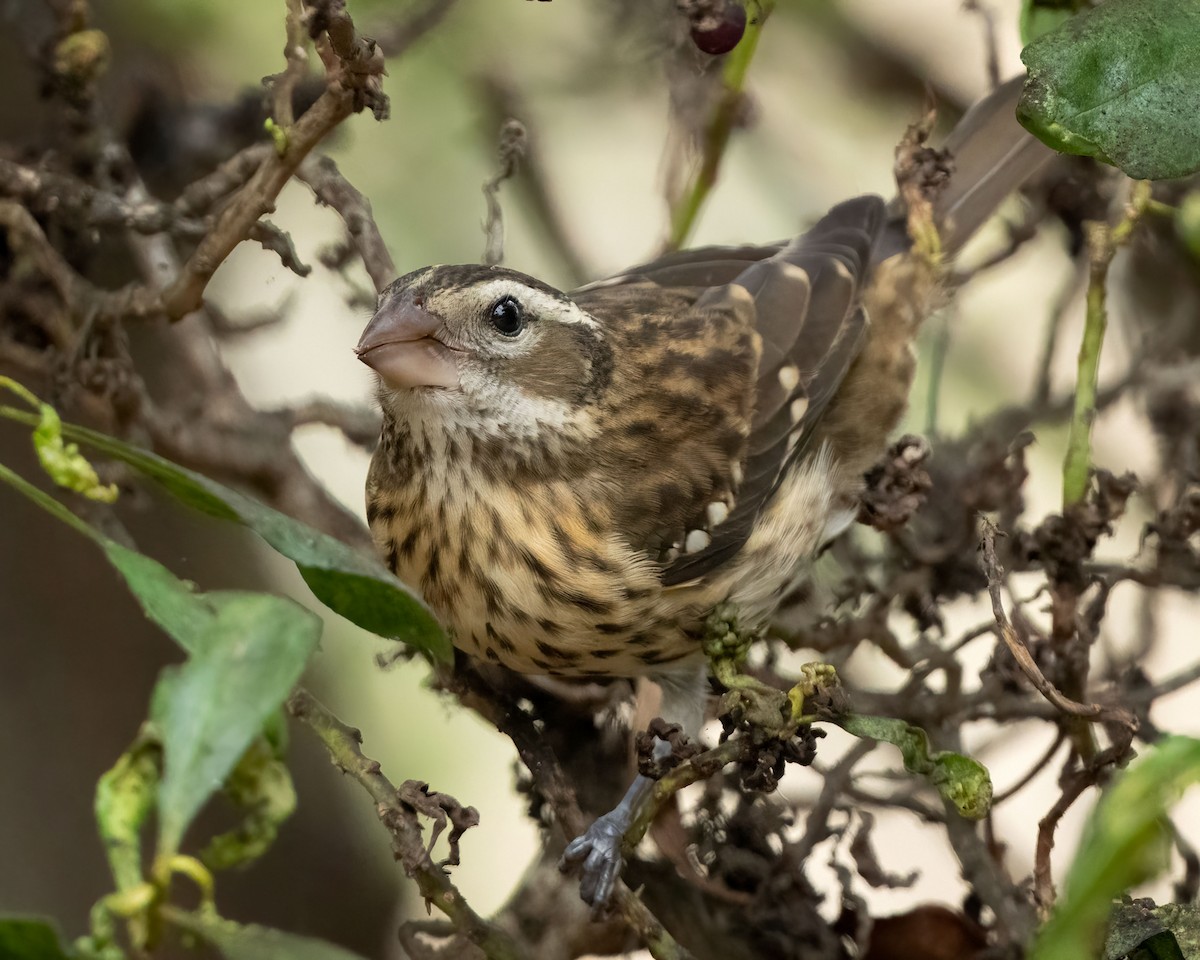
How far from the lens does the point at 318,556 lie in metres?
0.86

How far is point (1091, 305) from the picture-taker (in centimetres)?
149

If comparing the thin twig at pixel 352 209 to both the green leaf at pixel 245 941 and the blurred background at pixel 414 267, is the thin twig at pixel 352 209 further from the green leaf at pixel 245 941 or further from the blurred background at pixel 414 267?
the green leaf at pixel 245 941

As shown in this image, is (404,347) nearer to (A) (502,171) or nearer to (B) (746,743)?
(A) (502,171)

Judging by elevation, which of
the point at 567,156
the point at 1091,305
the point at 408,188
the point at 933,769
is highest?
the point at 567,156

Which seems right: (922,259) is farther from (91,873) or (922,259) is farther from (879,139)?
(91,873)

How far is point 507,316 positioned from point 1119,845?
106 centimetres

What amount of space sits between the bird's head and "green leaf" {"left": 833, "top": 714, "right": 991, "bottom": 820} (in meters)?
0.68

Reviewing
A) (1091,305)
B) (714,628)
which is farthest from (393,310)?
(1091,305)

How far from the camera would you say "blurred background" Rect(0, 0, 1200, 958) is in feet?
7.06

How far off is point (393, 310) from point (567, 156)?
137 centimetres

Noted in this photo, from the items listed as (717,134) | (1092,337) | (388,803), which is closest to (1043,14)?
(1092,337)

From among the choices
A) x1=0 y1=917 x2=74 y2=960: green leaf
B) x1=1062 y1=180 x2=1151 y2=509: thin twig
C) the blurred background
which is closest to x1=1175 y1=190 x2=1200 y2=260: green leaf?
x1=1062 y1=180 x2=1151 y2=509: thin twig

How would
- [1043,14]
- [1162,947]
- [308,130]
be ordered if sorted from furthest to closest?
[1043,14] < [308,130] < [1162,947]

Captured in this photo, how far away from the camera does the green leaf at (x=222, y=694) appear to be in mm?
699
